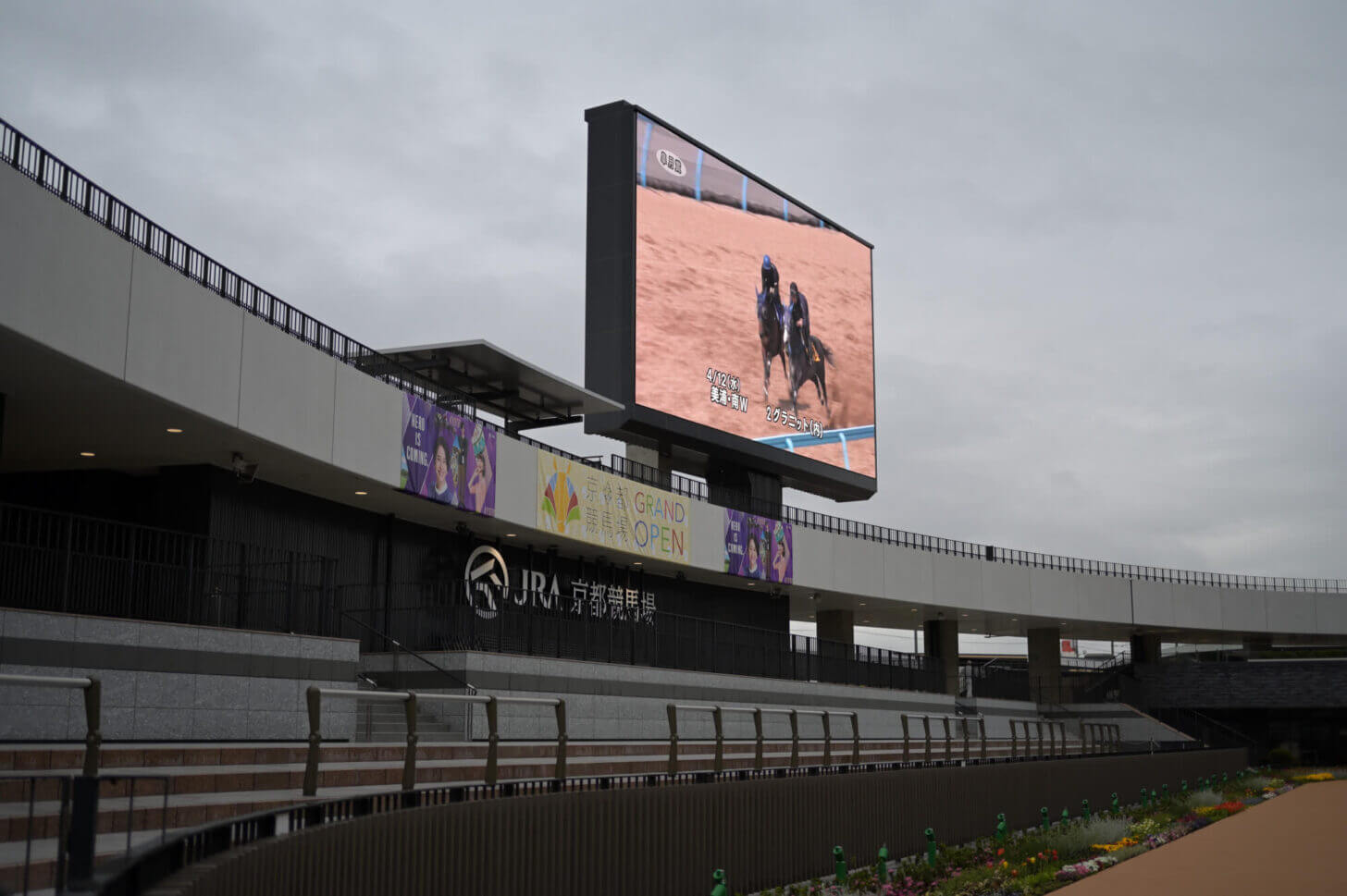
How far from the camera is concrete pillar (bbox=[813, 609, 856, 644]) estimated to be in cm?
4756

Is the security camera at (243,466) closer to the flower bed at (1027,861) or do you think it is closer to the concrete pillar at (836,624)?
the flower bed at (1027,861)

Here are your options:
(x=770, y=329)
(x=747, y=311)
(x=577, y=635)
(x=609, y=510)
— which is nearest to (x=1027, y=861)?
(x=577, y=635)

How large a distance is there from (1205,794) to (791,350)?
16.3 meters

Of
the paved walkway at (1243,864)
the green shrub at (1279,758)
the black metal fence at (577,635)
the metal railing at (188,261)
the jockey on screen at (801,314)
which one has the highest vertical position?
the jockey on screen at (801,314)

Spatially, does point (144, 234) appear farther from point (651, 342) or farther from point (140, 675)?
point (651, 342)

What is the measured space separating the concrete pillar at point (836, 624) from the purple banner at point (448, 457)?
77.1 ft

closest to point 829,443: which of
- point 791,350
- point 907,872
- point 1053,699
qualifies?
A: point 791,350

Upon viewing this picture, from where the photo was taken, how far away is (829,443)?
39688 millimetres

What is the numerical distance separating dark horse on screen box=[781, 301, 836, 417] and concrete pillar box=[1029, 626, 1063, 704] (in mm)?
19690

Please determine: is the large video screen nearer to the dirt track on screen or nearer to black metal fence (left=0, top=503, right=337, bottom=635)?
the dirt track on screen

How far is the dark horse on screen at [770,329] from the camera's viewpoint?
36969 millimetres

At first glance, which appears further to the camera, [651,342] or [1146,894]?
[651,342]

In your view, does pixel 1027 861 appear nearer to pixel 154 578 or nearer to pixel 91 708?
pixel 154 578

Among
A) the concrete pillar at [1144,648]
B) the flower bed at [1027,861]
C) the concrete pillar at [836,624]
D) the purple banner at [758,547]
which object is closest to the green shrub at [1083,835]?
the flower bed at [1027,861]
